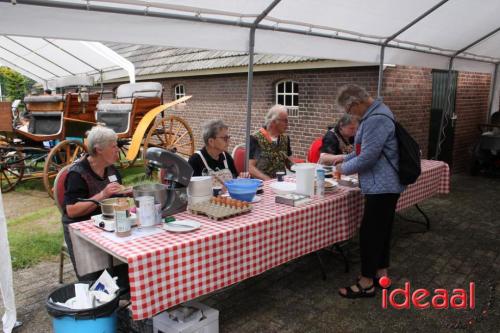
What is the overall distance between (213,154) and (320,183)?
974mm

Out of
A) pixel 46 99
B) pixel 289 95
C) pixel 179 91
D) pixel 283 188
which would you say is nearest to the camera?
pixel 283 188

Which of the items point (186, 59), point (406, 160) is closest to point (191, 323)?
point (406, 160)

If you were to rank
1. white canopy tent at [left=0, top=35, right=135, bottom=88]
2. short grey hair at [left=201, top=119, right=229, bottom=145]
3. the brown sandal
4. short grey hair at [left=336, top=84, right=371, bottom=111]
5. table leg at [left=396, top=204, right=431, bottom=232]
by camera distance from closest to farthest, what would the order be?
short grey hair at [left=336, top=84, right=371, bottom=111]
the brown sandal
short grey hair at [left=201, top=119, right=229, bottom=145]
table leg at [left=396, top=204, right=431, bottom=232]
white canopy tent at [left=0, top=35, right=135, bottom=88]

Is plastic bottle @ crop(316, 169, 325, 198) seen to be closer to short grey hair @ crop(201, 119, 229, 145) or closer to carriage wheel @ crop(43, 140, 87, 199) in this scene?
short grey hair @ crop(201, 119, 229, 145)

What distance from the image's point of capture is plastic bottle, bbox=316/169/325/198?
3066mm

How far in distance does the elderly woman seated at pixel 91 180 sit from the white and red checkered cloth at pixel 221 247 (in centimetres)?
30

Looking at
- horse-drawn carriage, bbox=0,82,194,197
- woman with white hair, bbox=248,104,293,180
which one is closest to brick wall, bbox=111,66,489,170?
horse-drawn carriage, bbox=0,82,194,197

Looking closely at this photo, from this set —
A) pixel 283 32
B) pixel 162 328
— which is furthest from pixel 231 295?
pixel 283 32

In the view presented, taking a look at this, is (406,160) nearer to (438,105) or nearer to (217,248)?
(217,248)

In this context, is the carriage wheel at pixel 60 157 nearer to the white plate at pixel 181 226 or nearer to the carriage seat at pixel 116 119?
the carriage seat at pixel 116 119

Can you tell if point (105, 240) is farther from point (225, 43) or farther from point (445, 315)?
point (445, 315)

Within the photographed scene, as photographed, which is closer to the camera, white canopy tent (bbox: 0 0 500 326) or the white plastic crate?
the white plastic crate

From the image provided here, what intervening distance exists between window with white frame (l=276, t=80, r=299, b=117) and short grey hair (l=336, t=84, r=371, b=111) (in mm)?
4920

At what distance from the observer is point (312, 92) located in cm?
755
